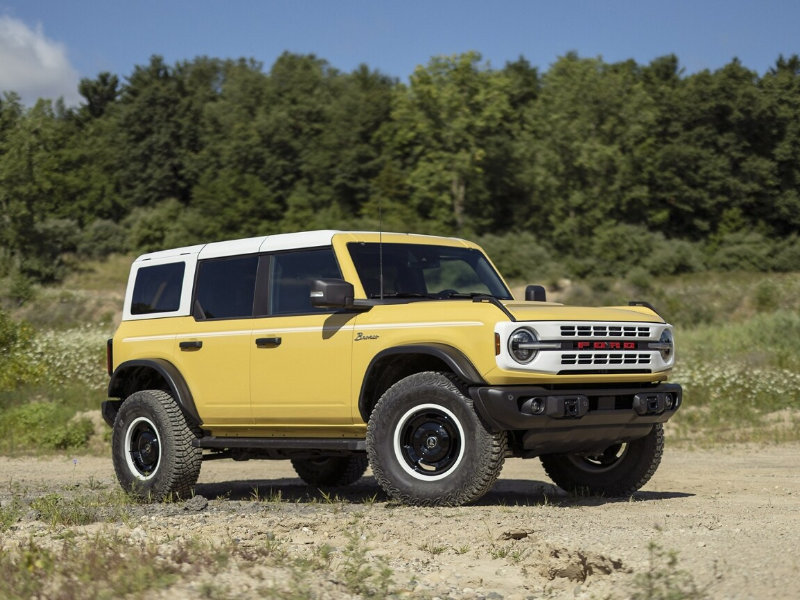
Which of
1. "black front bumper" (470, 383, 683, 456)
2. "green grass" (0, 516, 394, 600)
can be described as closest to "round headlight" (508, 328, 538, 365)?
"black front bumper" (470, 383, 683, 456)

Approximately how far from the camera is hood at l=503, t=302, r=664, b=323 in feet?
26.8

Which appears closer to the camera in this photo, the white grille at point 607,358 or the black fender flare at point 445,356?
the black fender flare at point 445,356

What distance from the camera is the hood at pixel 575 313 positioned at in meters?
8.16

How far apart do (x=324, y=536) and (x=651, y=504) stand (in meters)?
3.08

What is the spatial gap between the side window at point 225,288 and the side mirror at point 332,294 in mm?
1290

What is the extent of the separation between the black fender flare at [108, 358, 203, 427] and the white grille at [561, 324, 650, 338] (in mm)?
3554

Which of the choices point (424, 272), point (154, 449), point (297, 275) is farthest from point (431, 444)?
point (154, 449)

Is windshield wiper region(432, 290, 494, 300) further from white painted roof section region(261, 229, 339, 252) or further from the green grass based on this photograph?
the green grass

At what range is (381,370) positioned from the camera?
29.2ft

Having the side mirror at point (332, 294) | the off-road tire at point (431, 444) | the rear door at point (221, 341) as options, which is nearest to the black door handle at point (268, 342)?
the rear door at point (221, 341)

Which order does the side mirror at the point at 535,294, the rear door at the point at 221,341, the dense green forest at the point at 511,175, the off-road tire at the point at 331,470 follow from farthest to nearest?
the dense green forest at the point at 511,175
the off-road tire at the point at 331,470
the side mirror at the point at 535,294
the rear door at the point at 221,341

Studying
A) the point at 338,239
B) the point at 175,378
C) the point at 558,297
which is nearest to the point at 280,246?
the point at 338,239

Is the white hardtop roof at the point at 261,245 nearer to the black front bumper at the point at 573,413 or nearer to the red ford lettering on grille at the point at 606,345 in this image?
the black front bumper at the point at 573,413

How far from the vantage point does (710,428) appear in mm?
18047
